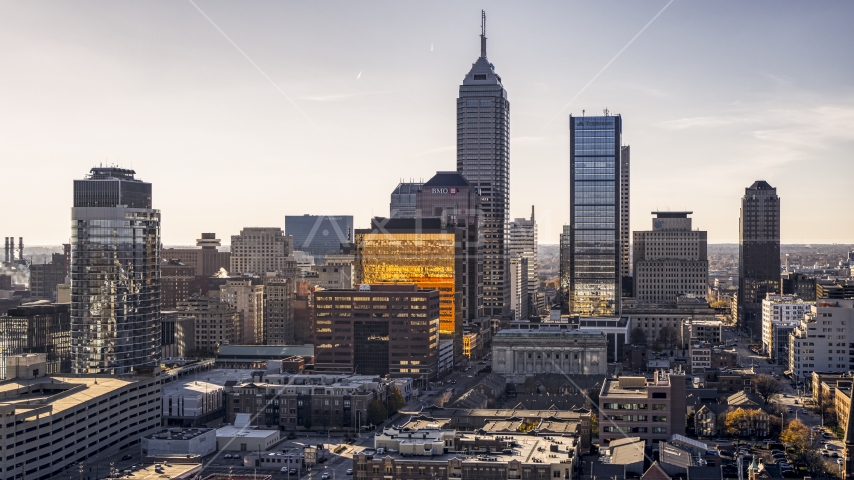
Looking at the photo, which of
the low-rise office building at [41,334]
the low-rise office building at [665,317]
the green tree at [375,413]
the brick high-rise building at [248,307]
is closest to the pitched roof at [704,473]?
the green tree at [375,413]

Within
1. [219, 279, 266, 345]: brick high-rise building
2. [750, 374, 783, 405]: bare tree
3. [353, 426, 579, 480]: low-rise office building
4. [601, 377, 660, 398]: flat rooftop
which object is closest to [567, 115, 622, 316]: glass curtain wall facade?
[219, 279, 266, 345]: brick high-rise building

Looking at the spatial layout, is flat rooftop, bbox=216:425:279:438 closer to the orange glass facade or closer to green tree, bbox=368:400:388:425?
green tree, bbox=368:400:388:425

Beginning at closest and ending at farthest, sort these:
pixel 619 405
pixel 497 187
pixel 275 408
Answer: pixel 619 405, pixel 275 408, pixel 497 187

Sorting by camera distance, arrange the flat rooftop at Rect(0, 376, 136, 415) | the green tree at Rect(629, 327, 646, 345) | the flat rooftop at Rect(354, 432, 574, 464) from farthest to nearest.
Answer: the green tree at Rect(629, 327, 646, 345) < the flat rooftop at Rect(0, 376, 136, 415) < the flat rooftop at Rect(354, 432, 574, 464)

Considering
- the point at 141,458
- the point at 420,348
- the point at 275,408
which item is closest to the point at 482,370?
the point at 420,348

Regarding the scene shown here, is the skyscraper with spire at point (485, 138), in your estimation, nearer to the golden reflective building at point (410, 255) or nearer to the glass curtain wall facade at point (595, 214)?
the glass curtain wall facade at point (595, 214)

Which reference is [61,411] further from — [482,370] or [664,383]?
[482,370]
